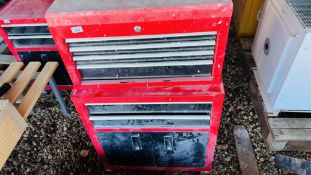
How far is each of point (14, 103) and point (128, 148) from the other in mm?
758

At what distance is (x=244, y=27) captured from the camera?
2488 millimetres

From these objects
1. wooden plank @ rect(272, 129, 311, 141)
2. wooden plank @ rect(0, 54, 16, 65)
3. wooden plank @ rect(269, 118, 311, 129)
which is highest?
wooden plank @ rect(0, 54, 16, 65)

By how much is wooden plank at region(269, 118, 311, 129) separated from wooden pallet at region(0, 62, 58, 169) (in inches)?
60.2

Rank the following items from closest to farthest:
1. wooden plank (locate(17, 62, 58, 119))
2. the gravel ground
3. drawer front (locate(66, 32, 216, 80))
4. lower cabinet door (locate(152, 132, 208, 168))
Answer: drawer front (locate(66, 32, 216, 80)) < lower cabinet door (locate(152, 132, 208, 168)) < wooden plank (locate(17, 62, 58, 119)) < the gravel ground

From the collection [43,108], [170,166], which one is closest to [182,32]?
[170,166]

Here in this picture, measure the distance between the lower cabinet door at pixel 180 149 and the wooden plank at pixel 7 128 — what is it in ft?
2.31

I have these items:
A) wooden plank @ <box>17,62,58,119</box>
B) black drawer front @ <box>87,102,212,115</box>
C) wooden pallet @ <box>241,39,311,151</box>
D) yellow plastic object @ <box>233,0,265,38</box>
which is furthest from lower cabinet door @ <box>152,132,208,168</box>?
yellow plastic object @ <box>233,0,265,38</box>

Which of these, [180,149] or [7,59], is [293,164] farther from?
[7,59]

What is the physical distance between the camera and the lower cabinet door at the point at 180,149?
4.57 ft

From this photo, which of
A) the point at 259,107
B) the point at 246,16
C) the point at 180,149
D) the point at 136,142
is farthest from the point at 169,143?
the point at 246,16

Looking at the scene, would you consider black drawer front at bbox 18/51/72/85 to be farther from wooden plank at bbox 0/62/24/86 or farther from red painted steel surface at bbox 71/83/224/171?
red painted steel surface at bbox 71/83/224/171

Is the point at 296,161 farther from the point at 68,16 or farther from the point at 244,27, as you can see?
the point at 68,16

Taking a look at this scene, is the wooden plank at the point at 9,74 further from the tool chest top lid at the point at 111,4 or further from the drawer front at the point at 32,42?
the tool chest top lid at the point at 111,4

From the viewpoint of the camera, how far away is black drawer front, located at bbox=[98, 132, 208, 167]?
1409 millimetres
